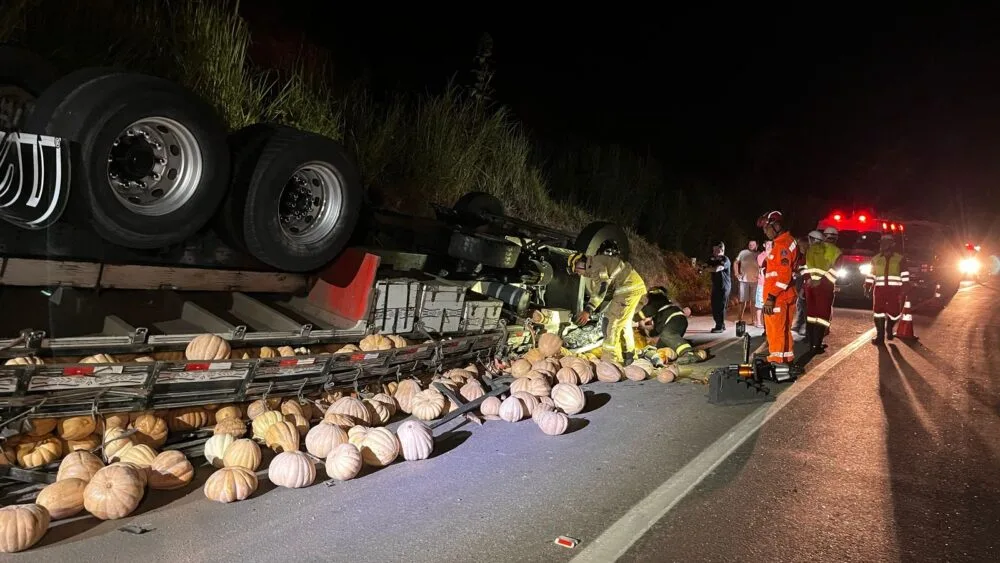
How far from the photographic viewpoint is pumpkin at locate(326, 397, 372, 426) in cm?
467

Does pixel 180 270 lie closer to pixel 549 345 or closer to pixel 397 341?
pixel 397 341

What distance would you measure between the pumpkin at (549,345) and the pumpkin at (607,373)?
48cm

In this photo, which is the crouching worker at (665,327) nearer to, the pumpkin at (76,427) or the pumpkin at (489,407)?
the pumpkin at (489,407)

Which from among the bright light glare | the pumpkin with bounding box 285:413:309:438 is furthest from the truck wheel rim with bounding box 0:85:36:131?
the bright light glare

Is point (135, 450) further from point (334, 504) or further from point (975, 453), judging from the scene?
point (975, 453)

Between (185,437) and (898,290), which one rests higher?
(898,290)

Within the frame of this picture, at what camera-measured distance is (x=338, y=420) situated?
4484 millimetres

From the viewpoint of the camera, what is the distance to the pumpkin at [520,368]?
634 cm

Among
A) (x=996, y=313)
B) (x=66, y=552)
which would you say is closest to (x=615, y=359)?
(x=66, y=552)

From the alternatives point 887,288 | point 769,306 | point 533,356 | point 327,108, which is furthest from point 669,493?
point 887,288

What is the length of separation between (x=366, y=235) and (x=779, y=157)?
131 ft

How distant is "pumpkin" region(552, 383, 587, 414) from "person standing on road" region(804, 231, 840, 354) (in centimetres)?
495

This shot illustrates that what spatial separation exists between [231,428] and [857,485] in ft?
12.9

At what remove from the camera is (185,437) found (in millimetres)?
4199
